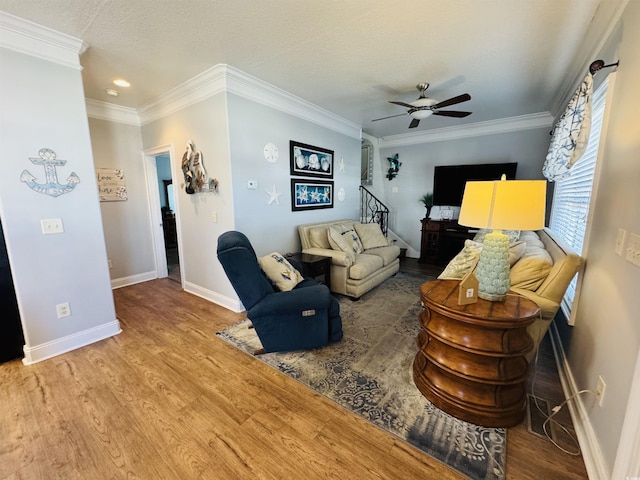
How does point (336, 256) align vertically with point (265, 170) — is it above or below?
below

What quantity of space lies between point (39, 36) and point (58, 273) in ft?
6.24

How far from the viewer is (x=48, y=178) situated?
7.16 ft

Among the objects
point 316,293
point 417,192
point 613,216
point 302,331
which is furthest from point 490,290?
point 417,192

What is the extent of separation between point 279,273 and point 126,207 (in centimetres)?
303

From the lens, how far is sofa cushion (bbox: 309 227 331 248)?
12.4 ft

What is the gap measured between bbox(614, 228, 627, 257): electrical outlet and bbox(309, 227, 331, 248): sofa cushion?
282 centimetres

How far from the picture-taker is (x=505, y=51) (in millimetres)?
2365

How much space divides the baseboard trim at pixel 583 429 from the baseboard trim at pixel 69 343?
11.9 feet

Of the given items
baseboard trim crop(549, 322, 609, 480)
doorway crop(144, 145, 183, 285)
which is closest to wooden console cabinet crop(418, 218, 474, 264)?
baseboard trim crop(549, 322, 609, 480)

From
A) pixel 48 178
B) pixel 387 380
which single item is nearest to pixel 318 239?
pixel 387 380

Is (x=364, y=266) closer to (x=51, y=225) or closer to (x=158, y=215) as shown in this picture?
(x=51, y=225)

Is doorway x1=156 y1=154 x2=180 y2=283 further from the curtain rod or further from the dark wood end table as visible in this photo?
the curtain rod

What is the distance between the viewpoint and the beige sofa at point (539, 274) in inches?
68.6

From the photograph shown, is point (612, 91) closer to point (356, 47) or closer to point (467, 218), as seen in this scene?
point (467, 218)
